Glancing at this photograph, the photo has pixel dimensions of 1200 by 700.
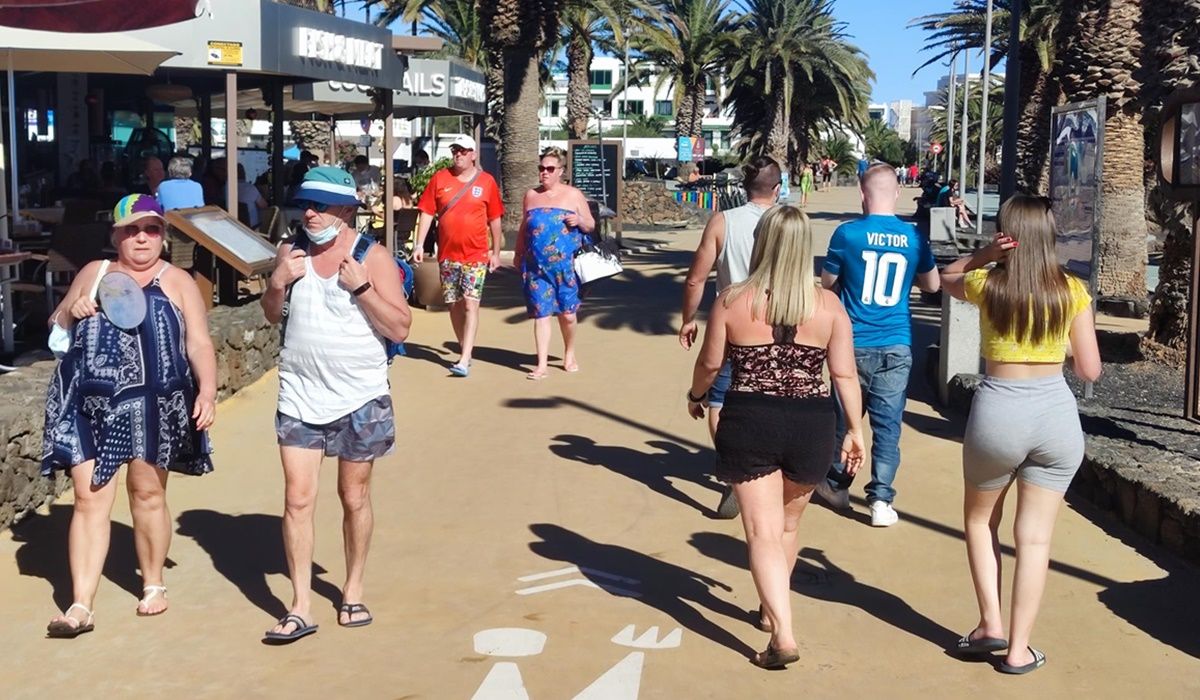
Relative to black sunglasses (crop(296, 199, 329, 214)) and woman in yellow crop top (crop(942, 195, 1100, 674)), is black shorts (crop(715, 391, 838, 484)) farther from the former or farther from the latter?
black sunglasses (crop(296, 199, 329, 214))

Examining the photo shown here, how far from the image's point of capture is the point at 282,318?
210 inches

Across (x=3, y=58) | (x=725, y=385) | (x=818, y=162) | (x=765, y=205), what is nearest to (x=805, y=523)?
(x=725, y=385)

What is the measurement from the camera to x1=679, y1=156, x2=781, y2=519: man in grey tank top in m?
6.82

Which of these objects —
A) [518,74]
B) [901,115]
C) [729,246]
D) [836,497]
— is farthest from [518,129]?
[901,115]

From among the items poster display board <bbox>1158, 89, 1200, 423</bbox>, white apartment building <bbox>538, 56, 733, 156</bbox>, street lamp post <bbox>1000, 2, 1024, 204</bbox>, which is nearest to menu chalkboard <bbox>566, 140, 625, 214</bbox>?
street lamp post <bbox>1000, 2, 1024, 204</bbox>

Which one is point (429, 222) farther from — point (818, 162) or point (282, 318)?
point (818, 162)

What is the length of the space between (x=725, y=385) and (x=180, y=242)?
5.54 metres

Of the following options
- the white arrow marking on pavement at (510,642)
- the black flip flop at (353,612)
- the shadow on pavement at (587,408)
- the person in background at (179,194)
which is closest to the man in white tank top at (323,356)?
the black flip flop at (353,612)

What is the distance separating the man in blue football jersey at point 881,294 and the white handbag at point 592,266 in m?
3.60

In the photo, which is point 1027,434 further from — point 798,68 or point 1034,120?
point 798,68

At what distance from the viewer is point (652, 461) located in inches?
327

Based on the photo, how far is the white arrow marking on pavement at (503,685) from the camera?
471 centimetres

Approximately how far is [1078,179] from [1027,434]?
16.2 feet

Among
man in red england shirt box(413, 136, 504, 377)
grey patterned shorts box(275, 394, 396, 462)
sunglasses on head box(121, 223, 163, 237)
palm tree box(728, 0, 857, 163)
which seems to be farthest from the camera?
palm tree box(728, 0, 857, 163)
